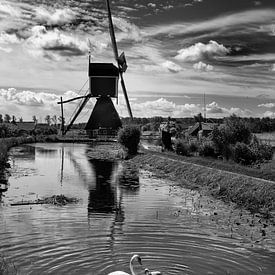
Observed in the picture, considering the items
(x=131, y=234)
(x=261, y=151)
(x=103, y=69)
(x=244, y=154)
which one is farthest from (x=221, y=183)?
(x=103, y=69)

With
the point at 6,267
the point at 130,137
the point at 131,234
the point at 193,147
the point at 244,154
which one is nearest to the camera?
the point at 6,267

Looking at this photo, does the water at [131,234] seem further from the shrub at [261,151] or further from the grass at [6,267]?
the shrub at [261,151]

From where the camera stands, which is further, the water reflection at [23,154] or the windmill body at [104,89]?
the windmill body at [104,89]

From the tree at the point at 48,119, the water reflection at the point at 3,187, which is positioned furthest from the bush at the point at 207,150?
the tree at the point at 48,119

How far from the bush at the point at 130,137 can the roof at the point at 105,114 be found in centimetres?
4085

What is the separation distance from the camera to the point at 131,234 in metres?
17.1

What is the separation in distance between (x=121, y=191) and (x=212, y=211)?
8800 mm

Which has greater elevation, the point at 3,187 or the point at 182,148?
the point at 182,148

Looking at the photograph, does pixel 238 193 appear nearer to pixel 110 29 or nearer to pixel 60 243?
pixel 60 243

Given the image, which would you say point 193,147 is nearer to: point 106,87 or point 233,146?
point 233,146

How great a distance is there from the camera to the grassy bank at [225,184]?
899 inches

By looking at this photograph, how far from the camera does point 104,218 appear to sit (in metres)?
20.1

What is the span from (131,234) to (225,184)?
11848 mm

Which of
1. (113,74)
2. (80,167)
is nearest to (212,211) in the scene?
(80,167)
